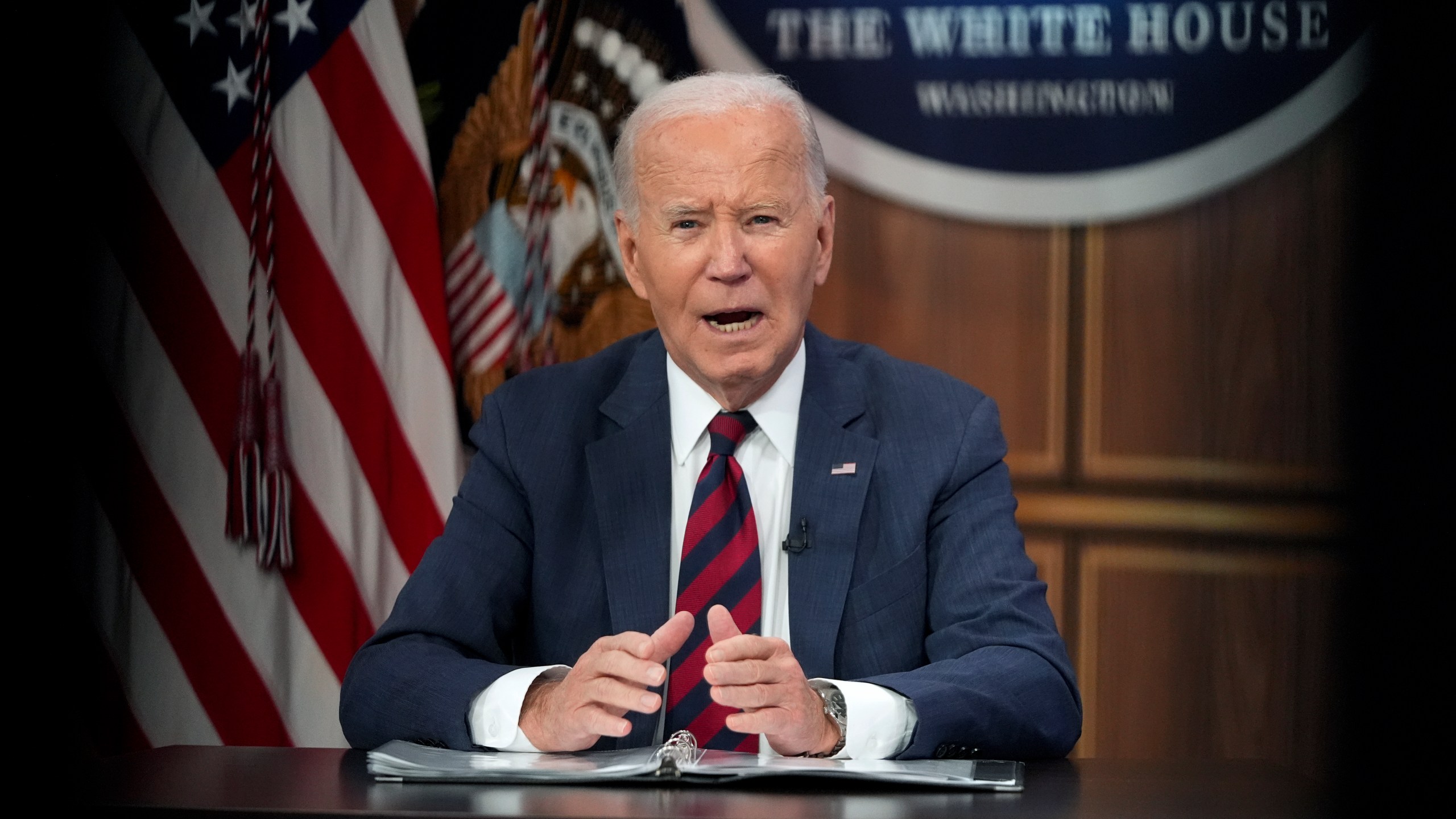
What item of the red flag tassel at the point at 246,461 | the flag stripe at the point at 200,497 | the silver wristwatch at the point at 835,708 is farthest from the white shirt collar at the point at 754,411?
the flag stripe at the point at 200,497

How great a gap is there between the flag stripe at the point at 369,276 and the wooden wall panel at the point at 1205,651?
1470 millimetres

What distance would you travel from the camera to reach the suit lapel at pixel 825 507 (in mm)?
1967

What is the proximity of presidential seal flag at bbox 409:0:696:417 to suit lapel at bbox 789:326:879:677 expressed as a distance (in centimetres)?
95

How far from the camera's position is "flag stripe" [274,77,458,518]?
286 centimetres

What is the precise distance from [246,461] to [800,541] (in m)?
1.33

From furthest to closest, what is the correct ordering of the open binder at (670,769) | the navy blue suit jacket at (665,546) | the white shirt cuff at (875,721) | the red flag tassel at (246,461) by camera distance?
the red flag tassel at (246,461)
the navy blue suit jacket at (665,546)
the white shirt cuff at (875,721)
the open binder at (670,769)

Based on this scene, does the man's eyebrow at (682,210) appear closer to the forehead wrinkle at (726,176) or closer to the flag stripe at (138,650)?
the forehead wrinkle at (726,176)

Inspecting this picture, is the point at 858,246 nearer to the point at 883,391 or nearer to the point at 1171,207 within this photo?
the point at 1171,207

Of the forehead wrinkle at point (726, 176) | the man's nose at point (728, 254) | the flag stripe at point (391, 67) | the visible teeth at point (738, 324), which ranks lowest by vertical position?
the visible teeth at point (738, 324)

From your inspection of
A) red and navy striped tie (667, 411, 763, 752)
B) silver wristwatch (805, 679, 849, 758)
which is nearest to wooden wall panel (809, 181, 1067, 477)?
red and navy striped tie (667, 411, 763, 752)

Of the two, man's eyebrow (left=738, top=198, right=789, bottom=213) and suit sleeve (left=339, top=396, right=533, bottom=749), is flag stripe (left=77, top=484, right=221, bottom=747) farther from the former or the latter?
man's eyebrow (left=738, top=198, right=789, bottom=213)

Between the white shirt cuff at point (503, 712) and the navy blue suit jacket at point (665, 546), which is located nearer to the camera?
the white shirt cuff at point (503, 712)

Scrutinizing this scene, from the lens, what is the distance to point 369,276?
2883mm

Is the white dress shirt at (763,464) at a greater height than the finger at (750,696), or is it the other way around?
the white dress shirt at (763,464)
